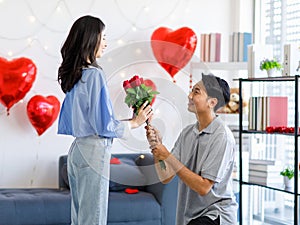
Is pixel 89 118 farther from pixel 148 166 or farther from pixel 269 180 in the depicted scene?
pixel 269 180

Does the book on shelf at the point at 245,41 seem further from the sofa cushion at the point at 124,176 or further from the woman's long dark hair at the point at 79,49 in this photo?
the woman's long dark hair at the point at 79,49

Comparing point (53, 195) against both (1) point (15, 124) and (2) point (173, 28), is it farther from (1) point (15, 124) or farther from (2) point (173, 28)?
(2) point (173, 28)

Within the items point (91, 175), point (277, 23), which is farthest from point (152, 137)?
point (277, 23)

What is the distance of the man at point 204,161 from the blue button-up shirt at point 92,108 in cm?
17

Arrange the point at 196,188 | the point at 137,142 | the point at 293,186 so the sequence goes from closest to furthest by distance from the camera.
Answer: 1. the point at 196,188
2. the point at 137,142
3. the point at 293,186

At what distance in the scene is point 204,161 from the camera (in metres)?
2.72

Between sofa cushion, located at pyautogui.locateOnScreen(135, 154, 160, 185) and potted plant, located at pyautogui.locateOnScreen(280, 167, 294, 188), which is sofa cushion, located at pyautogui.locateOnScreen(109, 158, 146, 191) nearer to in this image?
sofa cushion, located at pyautogui.locateOnScreen(135, 154, 160, 185)

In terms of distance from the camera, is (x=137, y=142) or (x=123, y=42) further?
(x=123, y=42)

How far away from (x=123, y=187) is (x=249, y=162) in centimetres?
91

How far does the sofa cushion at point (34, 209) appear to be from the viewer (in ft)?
12.9

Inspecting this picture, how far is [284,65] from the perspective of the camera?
4.09 meters

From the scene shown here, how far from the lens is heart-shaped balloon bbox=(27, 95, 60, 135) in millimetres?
4496

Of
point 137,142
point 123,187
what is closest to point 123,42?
point 123,187

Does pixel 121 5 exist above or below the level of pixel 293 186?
above
